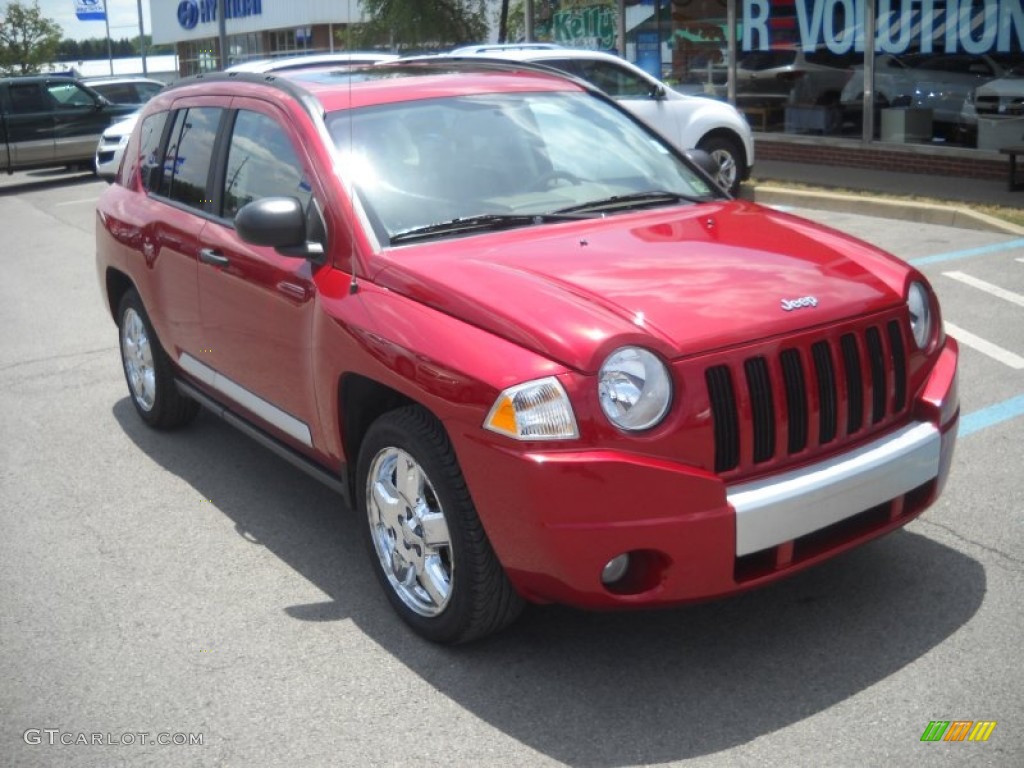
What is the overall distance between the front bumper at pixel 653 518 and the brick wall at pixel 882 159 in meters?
11.3

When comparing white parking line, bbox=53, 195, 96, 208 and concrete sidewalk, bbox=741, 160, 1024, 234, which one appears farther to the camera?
white parking line, bbox=53, 195, 96, 208

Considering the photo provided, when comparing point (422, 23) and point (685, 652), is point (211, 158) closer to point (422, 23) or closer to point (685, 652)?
point (685, 652)

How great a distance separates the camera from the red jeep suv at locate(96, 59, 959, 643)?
3492 mm

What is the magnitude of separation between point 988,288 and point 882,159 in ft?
22.5

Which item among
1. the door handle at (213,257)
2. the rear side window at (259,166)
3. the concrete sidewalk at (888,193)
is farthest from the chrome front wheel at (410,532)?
the concrete sidewalk at (888,193)

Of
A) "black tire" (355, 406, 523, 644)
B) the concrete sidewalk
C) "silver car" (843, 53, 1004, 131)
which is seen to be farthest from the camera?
"silver car" (843, 53, 1004, 131)

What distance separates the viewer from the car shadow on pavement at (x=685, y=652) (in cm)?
356

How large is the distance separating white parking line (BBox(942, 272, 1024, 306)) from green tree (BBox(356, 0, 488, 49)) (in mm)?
16546

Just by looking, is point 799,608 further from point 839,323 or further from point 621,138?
point 621,138

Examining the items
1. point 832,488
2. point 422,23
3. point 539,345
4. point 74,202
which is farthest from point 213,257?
point 422,23

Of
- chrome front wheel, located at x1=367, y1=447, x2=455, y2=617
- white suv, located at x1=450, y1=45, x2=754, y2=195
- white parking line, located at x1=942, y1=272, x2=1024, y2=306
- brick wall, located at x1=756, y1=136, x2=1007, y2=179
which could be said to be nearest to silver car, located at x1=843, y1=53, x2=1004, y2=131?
brick wall, located at x1=756, y1=136, x2=1007, y2=179

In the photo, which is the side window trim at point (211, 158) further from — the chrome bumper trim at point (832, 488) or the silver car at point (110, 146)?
the silver car at point (110, 146)

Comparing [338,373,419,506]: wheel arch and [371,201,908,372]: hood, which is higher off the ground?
[371,201,908,372]: hood

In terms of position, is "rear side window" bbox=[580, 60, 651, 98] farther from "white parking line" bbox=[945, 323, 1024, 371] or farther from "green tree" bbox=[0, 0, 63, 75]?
"green tree" bbox=[0, 0, 63, 75]
